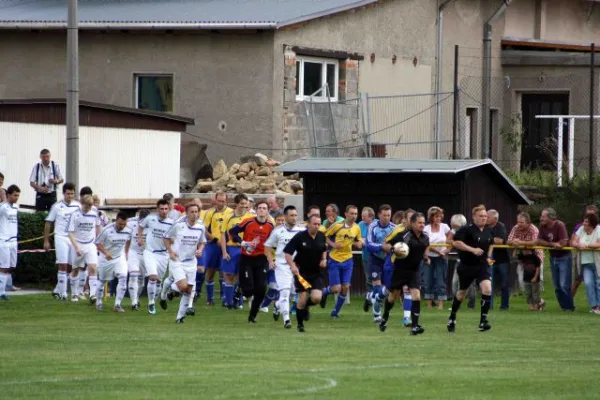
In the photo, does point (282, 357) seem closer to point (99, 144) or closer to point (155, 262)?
point (155, 262)

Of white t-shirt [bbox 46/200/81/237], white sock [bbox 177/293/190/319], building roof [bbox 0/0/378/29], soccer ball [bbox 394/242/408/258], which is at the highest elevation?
building roof [bbox 0/0/378/29]

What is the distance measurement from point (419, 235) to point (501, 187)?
8.91 meters

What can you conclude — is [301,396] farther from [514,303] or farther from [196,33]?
[196,33]

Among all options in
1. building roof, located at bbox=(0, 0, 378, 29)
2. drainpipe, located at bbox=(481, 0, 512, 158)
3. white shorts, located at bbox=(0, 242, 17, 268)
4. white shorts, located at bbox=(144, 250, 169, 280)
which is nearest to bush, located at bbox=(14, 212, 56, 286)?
white shorts, located at bbox=(0, 242, 17, 268)

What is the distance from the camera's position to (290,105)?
36.9 m

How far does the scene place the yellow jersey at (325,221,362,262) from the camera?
23812 mm

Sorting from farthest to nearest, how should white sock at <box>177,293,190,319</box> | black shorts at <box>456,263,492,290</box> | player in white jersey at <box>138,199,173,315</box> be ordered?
player in white jersey at <box>138,199,173,315</box> < white sock at <box>177,293,190,319</box> < black shorts at <box>456,263,492,290</box>

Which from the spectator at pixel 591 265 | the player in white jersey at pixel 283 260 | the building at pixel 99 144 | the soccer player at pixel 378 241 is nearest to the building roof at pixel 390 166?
the soccer player at pixel 378 241

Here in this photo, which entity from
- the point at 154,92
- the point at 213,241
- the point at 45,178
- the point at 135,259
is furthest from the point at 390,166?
the point at 154,92

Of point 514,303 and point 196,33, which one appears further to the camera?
point 196,33

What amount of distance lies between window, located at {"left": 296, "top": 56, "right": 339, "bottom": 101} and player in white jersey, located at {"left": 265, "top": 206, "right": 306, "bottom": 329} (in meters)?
16.0

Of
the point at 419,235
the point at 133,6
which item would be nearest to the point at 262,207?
the point at 419,235

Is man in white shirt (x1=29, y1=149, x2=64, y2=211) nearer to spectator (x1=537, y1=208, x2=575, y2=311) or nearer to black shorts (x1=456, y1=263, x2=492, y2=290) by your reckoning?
spectator (x1=537, y1=208, x2=575, y2=311)

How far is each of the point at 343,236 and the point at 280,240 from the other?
242 centimetres
